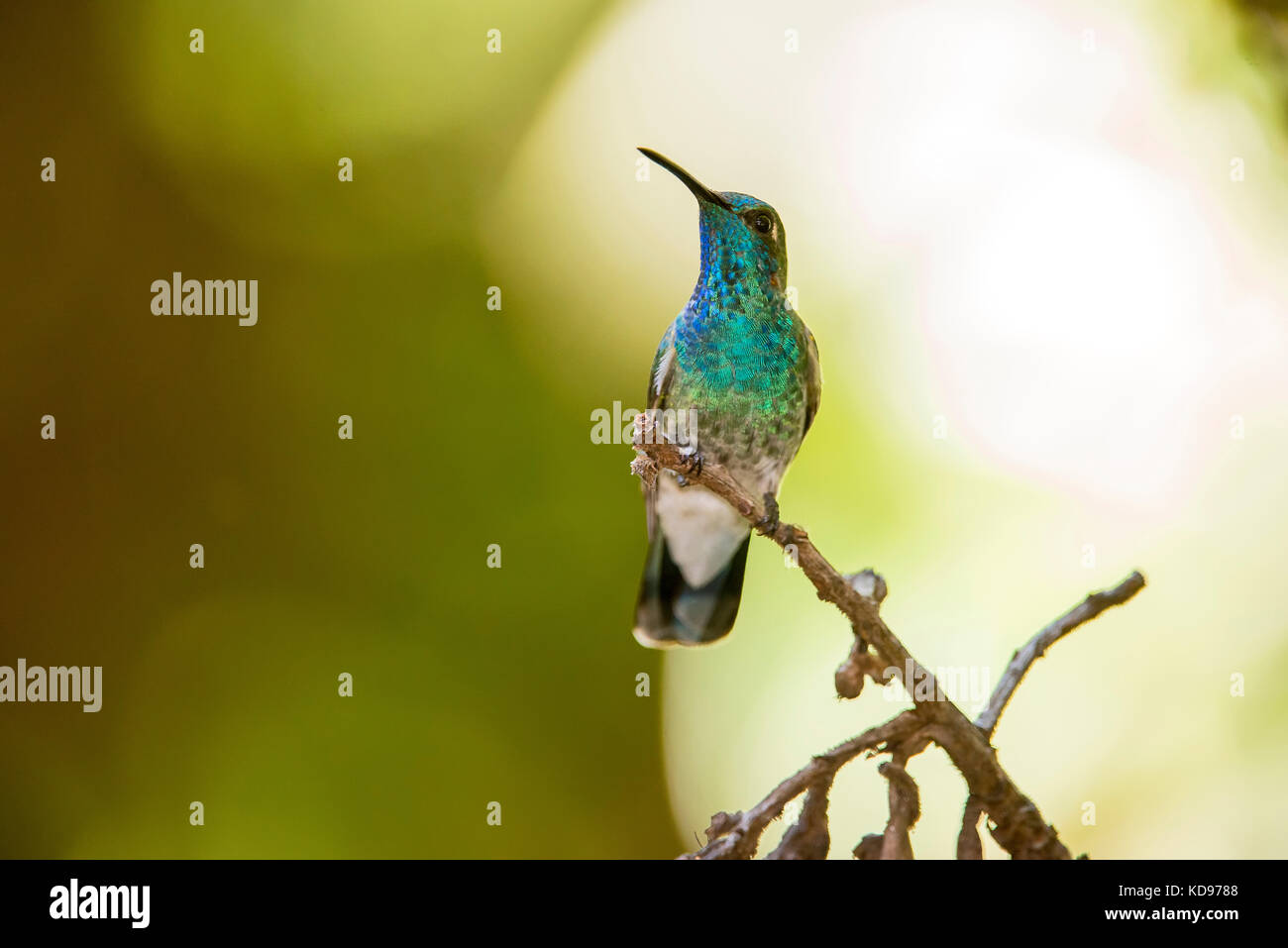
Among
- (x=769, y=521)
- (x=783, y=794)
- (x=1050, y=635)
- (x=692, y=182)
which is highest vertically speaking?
(x=692, y=182)

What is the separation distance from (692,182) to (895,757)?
306 cm

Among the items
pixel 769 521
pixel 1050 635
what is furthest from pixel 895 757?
pixel 769 521

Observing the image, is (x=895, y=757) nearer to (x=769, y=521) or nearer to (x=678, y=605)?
(x=769, y=521)

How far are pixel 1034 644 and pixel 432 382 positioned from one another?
149 inches

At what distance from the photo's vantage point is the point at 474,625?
5270 mm

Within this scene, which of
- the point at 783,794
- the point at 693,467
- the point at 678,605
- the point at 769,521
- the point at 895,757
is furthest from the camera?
the point at 678,605

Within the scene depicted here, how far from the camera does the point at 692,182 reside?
4.61 meters

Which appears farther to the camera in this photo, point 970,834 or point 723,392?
point 723,392

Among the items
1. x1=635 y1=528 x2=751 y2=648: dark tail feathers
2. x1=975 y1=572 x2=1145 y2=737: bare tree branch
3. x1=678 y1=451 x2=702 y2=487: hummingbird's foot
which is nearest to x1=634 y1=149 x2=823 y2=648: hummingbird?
x1=635 y1=528 x2=751 y2=648: dark tail feathers

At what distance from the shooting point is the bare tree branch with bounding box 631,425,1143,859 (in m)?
2.08

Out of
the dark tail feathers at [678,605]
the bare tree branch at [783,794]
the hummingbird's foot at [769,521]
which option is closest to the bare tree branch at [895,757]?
the bare tree branch at [783,794]

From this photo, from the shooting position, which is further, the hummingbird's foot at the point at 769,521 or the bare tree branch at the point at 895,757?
the hummingbird's foot at the point at 769,521

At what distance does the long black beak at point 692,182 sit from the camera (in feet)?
14.3

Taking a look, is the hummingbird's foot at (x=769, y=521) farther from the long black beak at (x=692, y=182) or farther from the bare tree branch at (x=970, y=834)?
the long black beak at (x=692, y=182)
